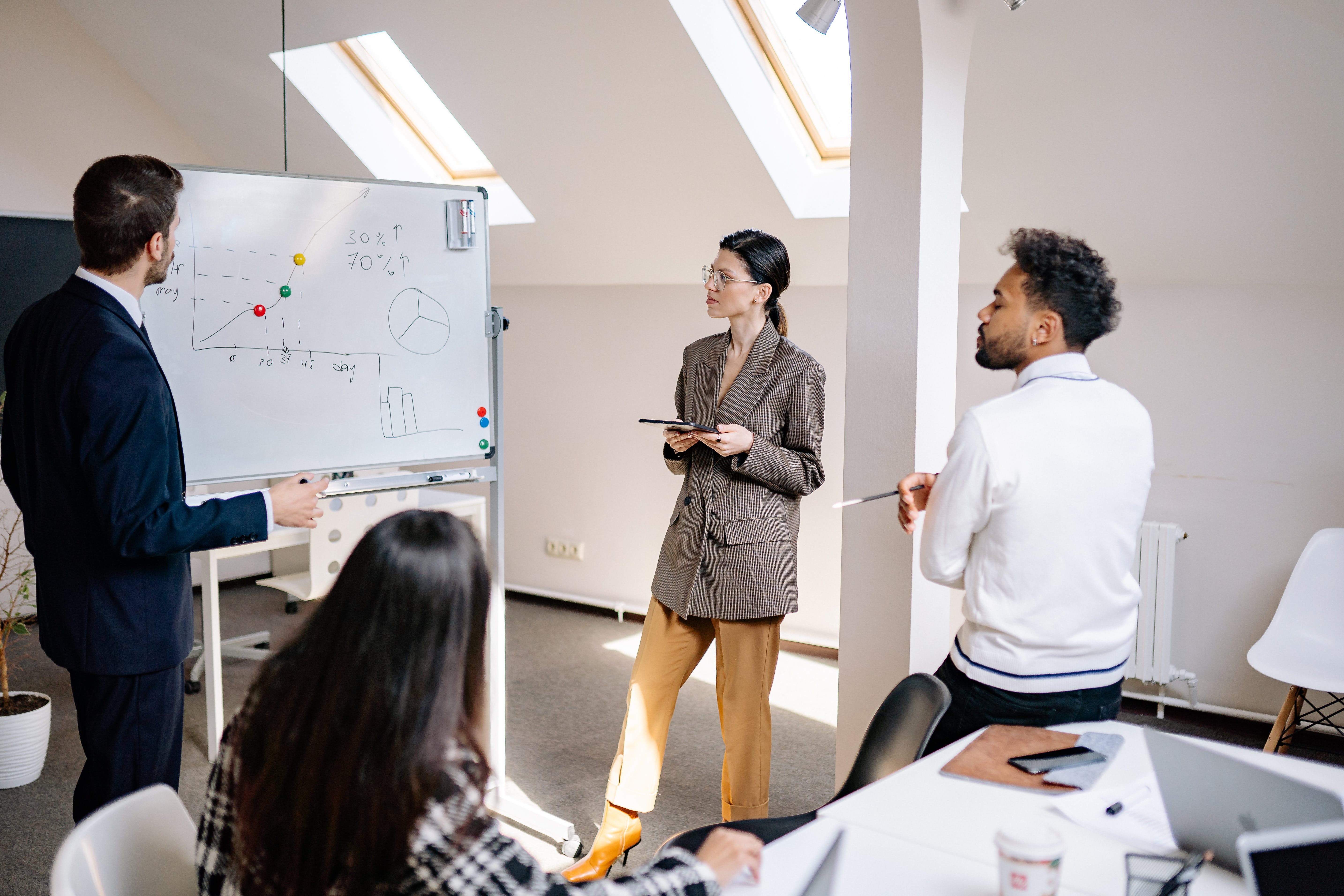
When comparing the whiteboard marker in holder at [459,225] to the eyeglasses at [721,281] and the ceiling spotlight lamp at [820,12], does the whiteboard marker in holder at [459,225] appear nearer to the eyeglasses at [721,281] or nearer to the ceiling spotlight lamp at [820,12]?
the eyeglasses at [721,281]

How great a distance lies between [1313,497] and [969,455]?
A: 2.31m

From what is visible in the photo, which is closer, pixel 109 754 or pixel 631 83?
pixel 109 754

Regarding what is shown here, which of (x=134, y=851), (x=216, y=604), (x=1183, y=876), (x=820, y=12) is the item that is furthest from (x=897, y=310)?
(x=216, y=604)

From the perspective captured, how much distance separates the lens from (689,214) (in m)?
3.94

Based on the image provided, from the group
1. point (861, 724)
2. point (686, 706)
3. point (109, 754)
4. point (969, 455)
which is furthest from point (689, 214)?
point (109, 754)

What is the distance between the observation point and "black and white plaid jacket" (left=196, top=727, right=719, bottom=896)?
34.4 inches

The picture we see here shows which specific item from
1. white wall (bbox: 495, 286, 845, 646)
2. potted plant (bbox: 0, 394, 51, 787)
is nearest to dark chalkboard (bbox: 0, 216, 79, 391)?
potted plant (bbox: 0, 394, 51, 787)

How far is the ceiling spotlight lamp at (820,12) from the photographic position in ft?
9.13

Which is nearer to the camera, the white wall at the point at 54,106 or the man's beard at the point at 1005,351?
the man's beard at the point at 1005,351

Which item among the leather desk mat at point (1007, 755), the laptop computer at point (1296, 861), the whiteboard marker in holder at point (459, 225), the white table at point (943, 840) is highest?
the whiteboard marker in holder at point (459, 225)

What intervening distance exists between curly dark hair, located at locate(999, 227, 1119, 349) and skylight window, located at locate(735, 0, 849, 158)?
1909mm

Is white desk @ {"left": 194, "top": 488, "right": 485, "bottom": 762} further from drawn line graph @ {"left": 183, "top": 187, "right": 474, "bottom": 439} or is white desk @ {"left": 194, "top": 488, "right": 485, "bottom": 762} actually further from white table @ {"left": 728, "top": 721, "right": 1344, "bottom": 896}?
white table @ {"left": 728, "top": 721, "right": 1344, "bottom": 896}

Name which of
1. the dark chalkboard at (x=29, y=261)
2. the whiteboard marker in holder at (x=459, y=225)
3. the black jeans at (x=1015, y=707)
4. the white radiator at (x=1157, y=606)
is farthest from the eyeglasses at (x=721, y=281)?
the dark chalkboard at (x=29, y=261)

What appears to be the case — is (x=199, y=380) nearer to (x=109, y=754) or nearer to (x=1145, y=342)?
(x=109, y=754)
